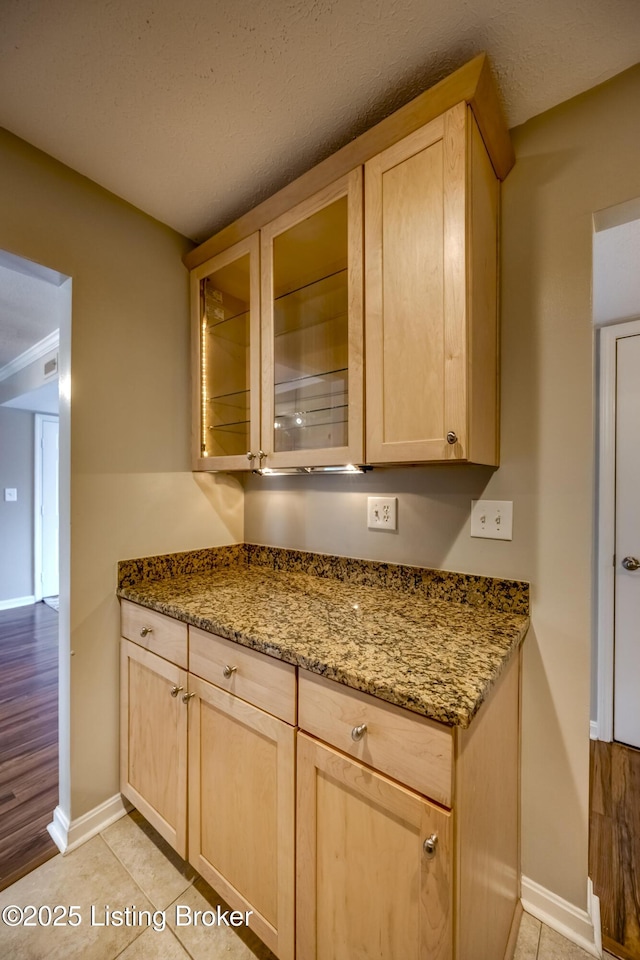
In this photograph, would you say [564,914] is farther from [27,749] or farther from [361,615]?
[27,749]

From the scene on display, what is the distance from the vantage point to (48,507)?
4.41 meters

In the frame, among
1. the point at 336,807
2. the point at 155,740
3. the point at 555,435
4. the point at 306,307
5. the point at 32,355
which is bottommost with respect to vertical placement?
the point at 155,740

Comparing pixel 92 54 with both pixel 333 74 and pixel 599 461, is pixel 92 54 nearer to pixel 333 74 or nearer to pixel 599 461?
pixel 333 74

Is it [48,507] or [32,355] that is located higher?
[32,355]

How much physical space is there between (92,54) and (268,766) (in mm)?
1864

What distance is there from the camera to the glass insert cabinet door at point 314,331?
1163 millimetres

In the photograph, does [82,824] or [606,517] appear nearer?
[82,824]

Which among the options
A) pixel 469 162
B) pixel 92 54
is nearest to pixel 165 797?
pixel 469 162

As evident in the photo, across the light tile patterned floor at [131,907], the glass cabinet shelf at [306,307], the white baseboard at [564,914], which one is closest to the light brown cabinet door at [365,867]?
the light tile patterned floor at [131,907]

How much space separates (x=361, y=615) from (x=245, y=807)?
58 cm

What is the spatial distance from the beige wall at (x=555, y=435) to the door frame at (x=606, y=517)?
1049mm

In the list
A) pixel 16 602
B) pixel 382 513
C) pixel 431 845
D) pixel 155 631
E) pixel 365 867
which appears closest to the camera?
pixel 431 845

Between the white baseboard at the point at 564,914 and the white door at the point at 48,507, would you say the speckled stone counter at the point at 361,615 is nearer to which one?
the white baseboard at the point at 564,914

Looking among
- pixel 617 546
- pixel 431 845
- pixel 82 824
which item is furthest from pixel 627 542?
pixel 82 824
